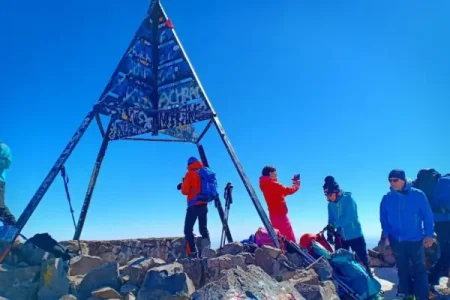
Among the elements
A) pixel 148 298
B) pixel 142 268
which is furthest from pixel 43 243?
pixel 148 298

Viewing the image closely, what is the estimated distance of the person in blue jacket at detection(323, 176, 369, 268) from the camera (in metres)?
7.96

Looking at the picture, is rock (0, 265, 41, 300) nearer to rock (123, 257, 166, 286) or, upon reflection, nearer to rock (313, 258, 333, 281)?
rock (123, 257, 166, 286)

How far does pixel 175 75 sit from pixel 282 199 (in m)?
3.96

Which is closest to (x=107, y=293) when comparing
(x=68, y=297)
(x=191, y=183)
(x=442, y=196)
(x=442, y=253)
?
(x=68, y=297)

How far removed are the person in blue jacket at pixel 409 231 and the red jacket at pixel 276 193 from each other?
235 cm

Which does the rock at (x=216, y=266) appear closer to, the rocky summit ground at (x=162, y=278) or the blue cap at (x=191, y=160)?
the rocky summit ground at (x=162, y=278)

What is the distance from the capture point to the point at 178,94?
9.41 metres

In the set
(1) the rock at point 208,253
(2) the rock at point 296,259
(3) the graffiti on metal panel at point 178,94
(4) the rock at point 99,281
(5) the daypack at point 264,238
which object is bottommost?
(4) the rock at point 99,281

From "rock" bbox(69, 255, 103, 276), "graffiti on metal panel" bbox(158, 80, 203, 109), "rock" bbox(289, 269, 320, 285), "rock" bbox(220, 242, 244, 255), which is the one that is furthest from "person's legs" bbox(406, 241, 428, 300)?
"rock" bbox(69, 255, 103, 276)

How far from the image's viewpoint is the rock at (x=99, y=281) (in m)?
5.29

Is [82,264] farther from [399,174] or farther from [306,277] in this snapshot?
[399,174]

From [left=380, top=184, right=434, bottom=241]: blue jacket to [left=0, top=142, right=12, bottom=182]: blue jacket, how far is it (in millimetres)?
7289

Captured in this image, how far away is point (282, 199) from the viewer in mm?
8984

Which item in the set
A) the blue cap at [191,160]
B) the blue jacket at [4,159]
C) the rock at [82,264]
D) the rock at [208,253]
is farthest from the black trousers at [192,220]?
the blue jacket at [4,159]
